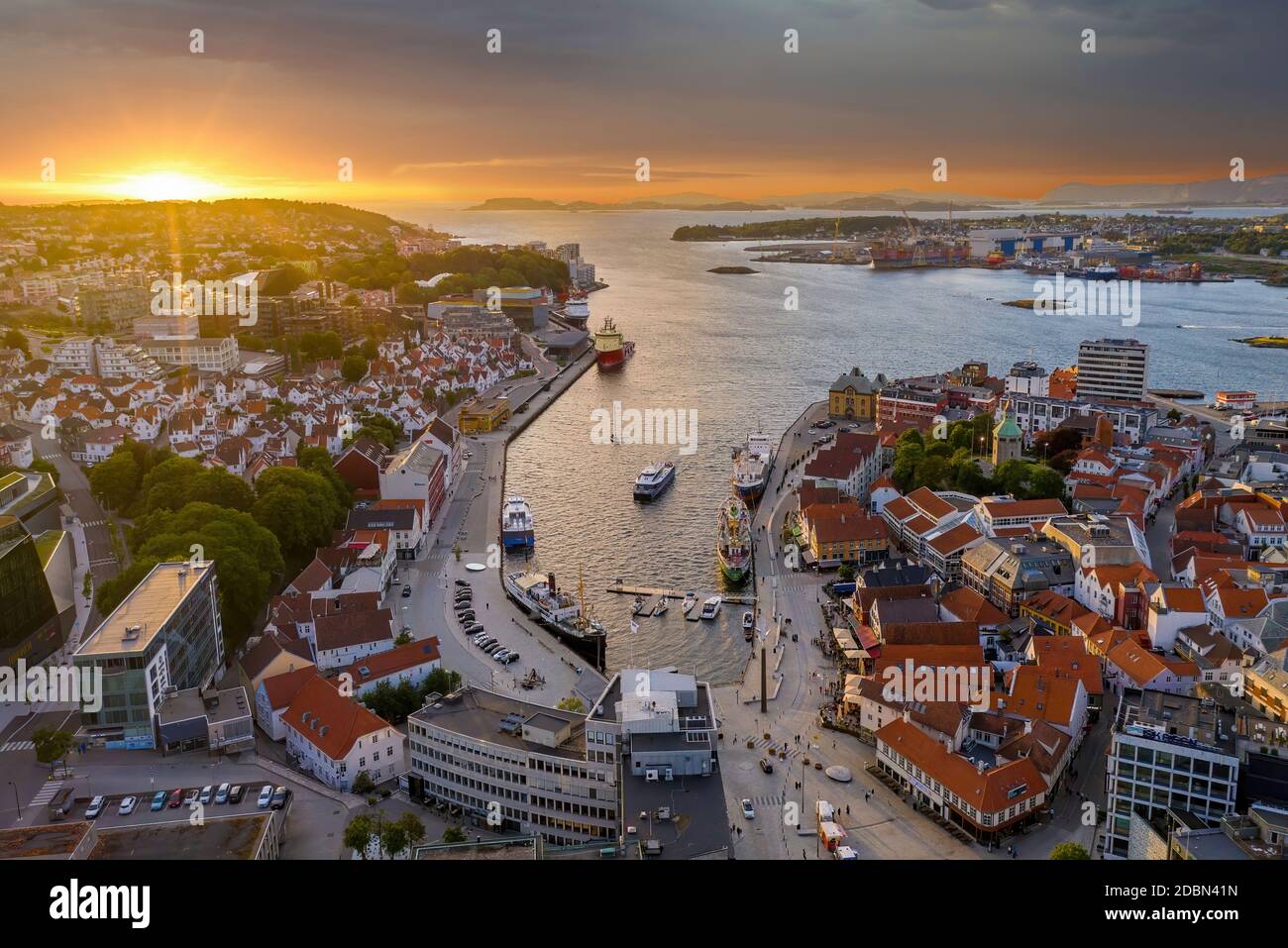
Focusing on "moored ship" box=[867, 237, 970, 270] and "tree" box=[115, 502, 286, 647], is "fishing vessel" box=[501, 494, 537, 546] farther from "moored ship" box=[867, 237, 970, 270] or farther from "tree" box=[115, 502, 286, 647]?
"moored ship" box=[867, 237, 970, 270]

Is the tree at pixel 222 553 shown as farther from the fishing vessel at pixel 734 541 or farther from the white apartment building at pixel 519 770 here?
the fishing vessel at pixel 734 541

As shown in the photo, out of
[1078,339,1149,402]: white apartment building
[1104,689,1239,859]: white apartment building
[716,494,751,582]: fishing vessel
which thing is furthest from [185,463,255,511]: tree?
[1078,339,1149,402]: white apartment building

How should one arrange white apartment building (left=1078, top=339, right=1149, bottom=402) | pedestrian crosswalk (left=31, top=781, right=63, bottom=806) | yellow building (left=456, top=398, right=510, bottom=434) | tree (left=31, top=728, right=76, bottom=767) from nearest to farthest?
pedestrian crosswalk (left=31, top=781, right=63, bottom=806), tree (left=31, top=728, right=76, bottom=767), yellow building (left=456, top=398, right=510, bottom=434), white apartment building (left=1078, top=339, right=1149, bottom=402)

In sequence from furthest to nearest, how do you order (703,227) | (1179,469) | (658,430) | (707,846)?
(703,227), (658,430), (1179,469), (707,846)

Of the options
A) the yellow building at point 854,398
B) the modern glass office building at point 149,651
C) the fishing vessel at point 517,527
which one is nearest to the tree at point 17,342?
the fishing vessel at point 517,527

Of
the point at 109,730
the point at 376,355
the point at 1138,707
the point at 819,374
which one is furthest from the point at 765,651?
the point at 376,355

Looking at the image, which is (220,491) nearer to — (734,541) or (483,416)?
(734,541)
